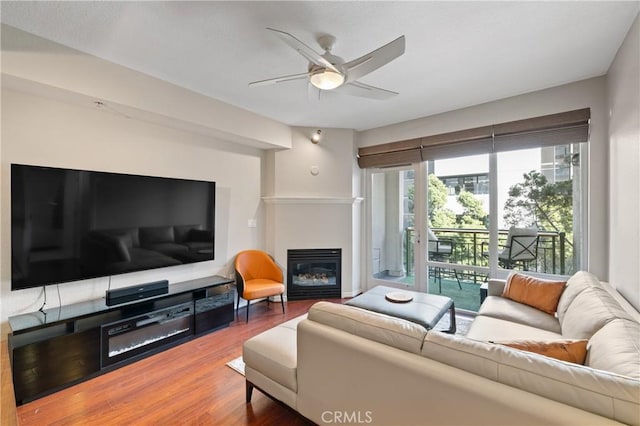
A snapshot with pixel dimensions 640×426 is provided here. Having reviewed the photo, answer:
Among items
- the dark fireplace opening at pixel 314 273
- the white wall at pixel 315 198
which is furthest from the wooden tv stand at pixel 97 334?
the white wall at pixel 315 198

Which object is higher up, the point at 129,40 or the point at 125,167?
the point at 129,40

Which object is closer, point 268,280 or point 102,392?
point 102,392

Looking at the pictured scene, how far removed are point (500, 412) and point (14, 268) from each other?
3146mm

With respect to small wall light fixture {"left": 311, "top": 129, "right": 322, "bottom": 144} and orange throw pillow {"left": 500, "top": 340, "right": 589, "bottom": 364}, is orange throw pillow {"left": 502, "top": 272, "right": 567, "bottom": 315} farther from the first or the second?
small wall light fixture {"left": 311, "top": 129, "right": 322, "bottom": 144}

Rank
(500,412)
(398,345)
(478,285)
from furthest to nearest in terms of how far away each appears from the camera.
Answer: (478,285) → (398,345) → (500,412)

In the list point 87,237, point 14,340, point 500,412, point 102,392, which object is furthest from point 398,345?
point 87,237

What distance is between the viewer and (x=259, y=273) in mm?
3973

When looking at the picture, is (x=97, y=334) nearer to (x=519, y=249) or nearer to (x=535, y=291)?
(x=535, y=291)

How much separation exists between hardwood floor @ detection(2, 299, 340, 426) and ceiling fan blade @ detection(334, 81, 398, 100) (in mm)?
2481

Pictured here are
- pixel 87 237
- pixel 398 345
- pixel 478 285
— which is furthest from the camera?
pixel 478 285

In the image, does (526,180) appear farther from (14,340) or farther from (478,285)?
(14,340)

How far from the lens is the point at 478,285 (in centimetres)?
366

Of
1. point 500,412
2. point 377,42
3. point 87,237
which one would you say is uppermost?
point 377,42

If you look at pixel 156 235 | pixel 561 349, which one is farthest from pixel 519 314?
pixel 156 235
